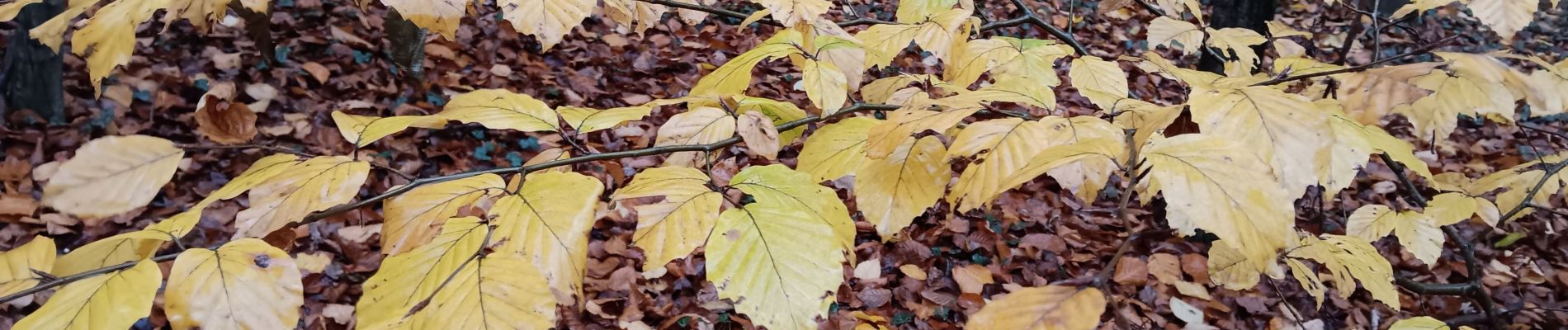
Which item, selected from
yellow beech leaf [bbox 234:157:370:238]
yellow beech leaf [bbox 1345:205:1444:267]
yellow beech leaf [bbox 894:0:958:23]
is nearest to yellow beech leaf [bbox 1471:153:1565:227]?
yellow beech leaf [bbox 1345:205:1444:267]

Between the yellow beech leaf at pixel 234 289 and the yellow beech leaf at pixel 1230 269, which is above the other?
the yellow beech leaf at pixel 234 289

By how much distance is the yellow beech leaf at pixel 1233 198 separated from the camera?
1.62 ft

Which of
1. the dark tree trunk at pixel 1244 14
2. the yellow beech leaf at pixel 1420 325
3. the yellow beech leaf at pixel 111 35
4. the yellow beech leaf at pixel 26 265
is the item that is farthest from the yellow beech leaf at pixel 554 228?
the dark tree trunk at pixel 1244 14

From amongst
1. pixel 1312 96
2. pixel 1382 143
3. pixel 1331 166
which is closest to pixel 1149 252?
pixel 1312 96

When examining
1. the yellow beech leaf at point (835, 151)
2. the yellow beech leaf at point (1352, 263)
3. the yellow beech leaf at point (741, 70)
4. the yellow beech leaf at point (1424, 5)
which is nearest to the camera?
the yellow beech leaf at point (835, 151)

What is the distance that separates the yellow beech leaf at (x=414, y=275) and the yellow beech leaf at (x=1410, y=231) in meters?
1.82

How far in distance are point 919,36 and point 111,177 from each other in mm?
885

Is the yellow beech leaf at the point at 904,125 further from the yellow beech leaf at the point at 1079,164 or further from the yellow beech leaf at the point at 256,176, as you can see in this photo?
the yellow beech leaf at the point at 256,176

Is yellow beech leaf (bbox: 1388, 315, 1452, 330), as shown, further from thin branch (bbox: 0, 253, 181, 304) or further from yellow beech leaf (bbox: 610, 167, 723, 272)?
thin branch (bbox: 0, 253, 181, 304)

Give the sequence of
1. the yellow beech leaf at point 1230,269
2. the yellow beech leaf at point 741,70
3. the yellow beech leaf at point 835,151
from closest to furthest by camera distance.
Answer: the yellow beech leaf at point 835,151, the yellow beech leaf at point 741,70, the yellow beech leaf at point 1230,269

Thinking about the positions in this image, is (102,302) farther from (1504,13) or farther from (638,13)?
(1504,13)

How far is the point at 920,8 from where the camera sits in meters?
1.30

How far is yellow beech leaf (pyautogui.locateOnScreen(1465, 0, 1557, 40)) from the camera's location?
3.64 feet

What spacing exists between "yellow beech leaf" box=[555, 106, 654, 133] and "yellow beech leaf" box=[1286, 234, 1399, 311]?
120 cm
